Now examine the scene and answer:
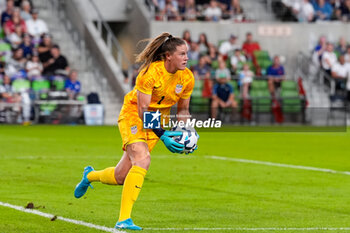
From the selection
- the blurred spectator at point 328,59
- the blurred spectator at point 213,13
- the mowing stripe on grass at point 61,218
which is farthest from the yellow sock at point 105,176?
the blurred spectator at point 213,13

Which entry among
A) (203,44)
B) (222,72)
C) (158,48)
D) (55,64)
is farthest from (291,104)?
(158,48)

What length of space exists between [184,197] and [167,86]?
2899 mm

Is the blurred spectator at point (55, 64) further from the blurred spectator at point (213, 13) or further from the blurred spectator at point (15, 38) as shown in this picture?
the blurred spectator at point (213, 13)

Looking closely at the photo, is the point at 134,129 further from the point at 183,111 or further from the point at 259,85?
the point at 259,85

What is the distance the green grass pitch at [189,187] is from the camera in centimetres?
959

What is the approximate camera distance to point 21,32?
100 ft

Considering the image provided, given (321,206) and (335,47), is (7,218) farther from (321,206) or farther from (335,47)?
(335,47)

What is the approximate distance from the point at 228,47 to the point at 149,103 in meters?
24.3

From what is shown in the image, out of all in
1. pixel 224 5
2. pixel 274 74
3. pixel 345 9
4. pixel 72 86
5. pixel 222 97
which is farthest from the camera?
pixel 345 9

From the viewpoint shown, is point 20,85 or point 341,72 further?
point 341,72

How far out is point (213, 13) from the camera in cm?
3456

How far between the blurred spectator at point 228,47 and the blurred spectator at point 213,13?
1.73 meters

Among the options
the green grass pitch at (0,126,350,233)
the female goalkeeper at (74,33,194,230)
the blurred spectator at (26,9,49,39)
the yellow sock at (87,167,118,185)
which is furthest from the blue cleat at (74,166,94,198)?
the blurred spectator at (26,9,49,39)

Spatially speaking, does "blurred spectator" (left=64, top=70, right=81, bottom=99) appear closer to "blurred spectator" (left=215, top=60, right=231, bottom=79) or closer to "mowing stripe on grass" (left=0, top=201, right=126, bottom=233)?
"blurred spectator" (left=215, top=60, right=231, bottom=79)
